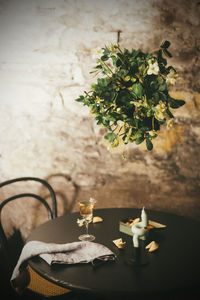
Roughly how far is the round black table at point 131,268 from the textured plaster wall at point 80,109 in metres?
0.65

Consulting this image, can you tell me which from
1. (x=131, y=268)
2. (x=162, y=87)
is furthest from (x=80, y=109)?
(x=131, y=268)

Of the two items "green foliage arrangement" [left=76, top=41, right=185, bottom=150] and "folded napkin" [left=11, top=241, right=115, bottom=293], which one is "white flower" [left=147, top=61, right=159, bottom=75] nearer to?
"green foliage arrangement" [left=76, top=41, right=185, bottom=150]

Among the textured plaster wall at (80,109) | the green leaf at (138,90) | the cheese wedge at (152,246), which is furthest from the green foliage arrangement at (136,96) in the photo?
the textured plaster wall at (80,109)

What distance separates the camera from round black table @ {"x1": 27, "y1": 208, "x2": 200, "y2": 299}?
2.70ft

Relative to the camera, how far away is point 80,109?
1.94m

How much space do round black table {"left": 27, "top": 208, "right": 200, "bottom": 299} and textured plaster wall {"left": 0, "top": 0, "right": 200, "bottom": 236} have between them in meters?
0.65

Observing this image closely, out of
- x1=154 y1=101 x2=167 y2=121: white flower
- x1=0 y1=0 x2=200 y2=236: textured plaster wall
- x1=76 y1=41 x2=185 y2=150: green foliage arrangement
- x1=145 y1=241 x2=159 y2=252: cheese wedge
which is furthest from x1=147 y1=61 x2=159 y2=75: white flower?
x1=0 y1=0 x2=200 y2=236: textured plaster wall

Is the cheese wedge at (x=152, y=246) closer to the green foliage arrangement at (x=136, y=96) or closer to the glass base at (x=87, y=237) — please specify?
the glass base at (x=87, y=237)

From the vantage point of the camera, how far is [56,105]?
1945mm

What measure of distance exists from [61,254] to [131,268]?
26cm

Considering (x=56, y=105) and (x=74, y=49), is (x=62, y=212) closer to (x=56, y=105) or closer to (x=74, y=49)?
(x=56, y=105)

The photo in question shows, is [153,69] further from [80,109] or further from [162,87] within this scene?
[80,109]

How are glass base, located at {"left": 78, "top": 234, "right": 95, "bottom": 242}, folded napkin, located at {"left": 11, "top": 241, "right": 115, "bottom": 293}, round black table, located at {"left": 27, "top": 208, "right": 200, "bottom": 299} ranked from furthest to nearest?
glass base, located at {"left": 78, "top": 234, "right": 95, "bottom": 242}
folded napkin, located at {"left": 11, "top": 241, "right": 115, "bottom": 293}
round black table, located at {"left": 27, "top": 208, "right": 200, "bottom": 299}

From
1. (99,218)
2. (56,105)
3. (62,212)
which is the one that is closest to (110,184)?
(62,212)
